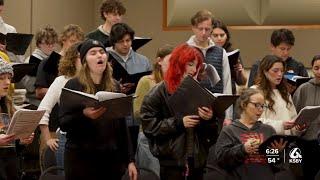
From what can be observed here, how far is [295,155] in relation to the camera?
18.5 ft

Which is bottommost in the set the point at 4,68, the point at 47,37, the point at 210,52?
the point at 4,68

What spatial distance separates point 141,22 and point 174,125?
410 cm

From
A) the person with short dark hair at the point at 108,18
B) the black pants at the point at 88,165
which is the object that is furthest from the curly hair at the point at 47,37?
the black pants at the point at 88,165

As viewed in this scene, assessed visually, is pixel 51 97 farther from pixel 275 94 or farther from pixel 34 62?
pixel 275 94

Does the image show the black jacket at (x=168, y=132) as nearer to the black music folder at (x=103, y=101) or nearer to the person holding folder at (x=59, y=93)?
the black music folder at (x=103, y=101)

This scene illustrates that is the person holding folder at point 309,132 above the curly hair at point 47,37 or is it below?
below

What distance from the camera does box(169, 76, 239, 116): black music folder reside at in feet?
13.6

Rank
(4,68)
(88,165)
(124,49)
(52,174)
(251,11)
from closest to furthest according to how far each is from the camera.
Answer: (88,165), (4,68), (52,174), (124,49), (251,11)

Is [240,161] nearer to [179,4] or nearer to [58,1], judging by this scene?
[179,4]

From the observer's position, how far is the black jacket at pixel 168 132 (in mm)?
4285

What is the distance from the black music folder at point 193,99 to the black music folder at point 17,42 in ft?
8.16

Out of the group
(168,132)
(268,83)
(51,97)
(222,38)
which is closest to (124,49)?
(51,97)

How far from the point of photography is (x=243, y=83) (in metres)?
6.25

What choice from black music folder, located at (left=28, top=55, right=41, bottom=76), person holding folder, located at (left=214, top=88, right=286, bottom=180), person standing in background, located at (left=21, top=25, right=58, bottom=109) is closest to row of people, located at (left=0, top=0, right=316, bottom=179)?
person holding folder, located at (left=214, top=88, right=286, bottom=180)
